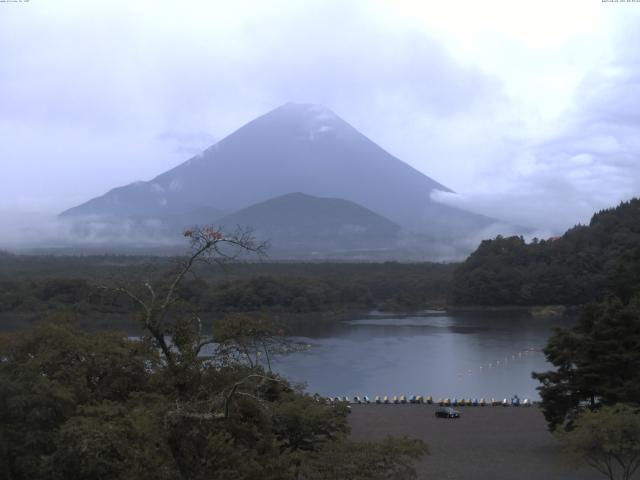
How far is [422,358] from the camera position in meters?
18.4

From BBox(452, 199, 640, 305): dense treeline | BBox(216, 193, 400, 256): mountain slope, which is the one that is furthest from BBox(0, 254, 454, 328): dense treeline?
BBox(216, 193, 400, 256): mountain slope

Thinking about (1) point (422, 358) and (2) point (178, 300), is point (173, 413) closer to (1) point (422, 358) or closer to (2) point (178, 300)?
(2) point (178, 300)

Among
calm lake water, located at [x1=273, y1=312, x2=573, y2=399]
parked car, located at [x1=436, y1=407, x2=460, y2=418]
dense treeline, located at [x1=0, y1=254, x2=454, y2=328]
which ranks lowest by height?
calm lake water, located at [x1=273, y1=312, x2=573, y2=399]

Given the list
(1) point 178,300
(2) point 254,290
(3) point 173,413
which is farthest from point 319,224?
(3) point 173,413

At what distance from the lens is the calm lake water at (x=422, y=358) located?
14.7 m

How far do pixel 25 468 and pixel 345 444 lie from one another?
1.89 m

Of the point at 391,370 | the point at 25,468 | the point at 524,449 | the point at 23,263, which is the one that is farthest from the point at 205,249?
the point at 23,263

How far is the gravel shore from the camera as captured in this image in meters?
7.27

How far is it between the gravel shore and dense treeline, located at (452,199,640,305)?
69.7 feet

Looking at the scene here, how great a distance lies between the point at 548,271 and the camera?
32.1 metres

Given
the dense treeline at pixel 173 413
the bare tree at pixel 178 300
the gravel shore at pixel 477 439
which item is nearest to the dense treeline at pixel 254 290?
the gravel shore at pixel 477 439

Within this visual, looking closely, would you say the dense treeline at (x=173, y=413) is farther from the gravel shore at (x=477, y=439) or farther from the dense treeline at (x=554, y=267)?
the dense treeline at (x=554, y=267)

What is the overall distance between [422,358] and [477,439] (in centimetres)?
945

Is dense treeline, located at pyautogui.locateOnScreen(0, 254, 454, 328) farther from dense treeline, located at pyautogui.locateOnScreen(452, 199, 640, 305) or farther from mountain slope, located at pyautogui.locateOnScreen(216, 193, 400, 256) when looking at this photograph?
mountain slope, located at pyautogui.locateOnScreen(216, 193, 400, 256)
